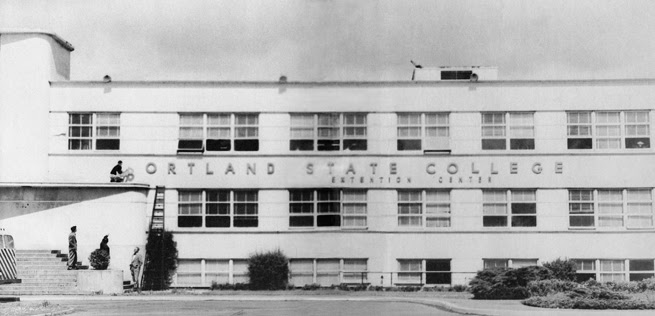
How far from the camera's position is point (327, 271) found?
120ft

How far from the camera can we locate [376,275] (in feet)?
119

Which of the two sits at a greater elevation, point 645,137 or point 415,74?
point 415,74

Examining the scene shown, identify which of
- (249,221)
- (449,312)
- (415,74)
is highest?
(415,74)

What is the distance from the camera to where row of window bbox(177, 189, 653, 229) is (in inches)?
1447

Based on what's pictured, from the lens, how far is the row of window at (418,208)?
121ft

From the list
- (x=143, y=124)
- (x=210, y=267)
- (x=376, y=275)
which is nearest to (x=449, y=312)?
(x=376, y=275)

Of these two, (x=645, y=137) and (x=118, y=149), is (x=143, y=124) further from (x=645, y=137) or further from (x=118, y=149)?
(x=645, y=137)

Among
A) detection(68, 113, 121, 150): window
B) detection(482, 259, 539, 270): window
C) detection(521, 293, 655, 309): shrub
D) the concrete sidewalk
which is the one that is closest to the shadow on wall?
detection(68, 113, 121, 150): window

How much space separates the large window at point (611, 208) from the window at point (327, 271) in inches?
331

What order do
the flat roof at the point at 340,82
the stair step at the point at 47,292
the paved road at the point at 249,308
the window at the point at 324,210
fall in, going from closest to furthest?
the paved road at the point at 249,308
the stair step at the point at 47,292
the window at the point at 324,210
the flat roof at the point at 340,82

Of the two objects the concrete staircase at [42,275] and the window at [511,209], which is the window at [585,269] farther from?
the concrete staircase at [42,275]

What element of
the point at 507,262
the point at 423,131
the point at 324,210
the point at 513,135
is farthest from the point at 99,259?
the point at 513,135

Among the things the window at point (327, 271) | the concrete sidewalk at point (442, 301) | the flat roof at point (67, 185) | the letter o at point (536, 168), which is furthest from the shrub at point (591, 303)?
the flat roof at point (67, 185)

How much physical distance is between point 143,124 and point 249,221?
5657 millimetres
